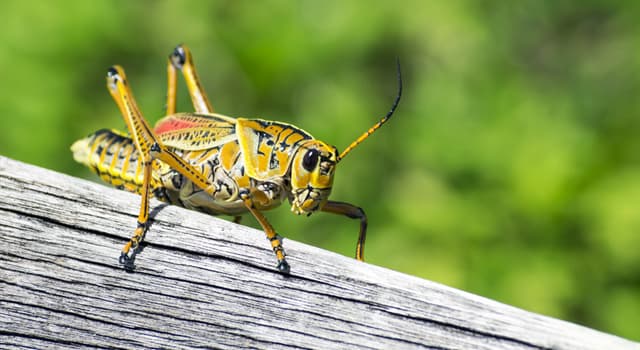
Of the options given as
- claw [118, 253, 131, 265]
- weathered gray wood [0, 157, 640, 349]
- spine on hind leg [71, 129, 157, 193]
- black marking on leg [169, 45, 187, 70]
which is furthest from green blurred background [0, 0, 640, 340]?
claw [118, 253, 131, 265]

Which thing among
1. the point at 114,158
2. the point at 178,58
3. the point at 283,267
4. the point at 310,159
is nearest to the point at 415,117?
the point at 178,58

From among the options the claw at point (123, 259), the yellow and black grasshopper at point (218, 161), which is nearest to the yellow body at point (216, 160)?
the yellow and black grasshopper at point (218, 161)

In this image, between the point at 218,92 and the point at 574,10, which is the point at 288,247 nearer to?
the point at 218,92

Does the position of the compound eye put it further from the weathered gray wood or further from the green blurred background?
the green blurred background

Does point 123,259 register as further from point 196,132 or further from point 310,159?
point 196,132

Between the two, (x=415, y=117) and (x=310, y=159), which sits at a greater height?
(x=415, y=117)
